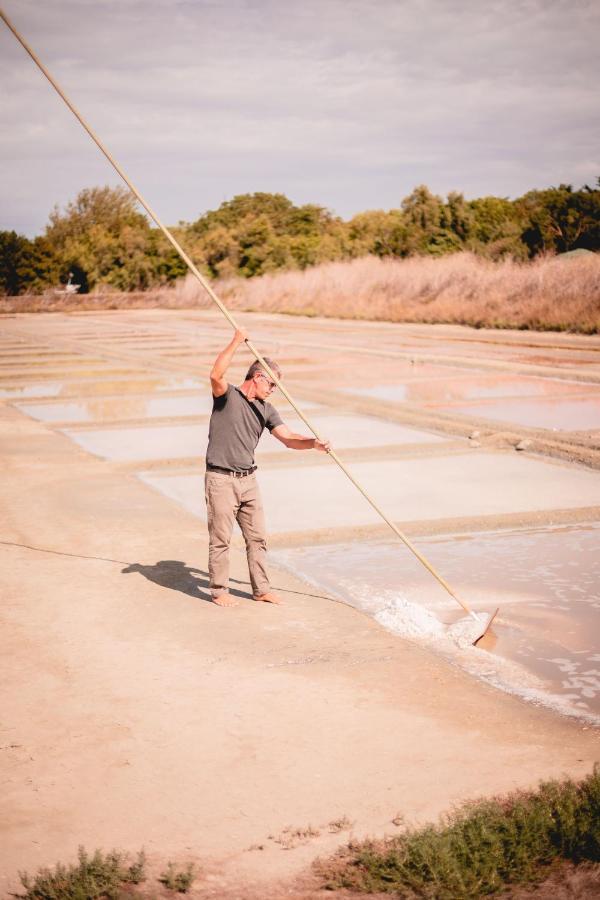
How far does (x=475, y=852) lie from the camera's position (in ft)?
11.2

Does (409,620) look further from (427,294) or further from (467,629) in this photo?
(427,294)

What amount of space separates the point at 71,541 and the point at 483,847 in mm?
4901

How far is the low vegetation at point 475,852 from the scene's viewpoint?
10.8 feet

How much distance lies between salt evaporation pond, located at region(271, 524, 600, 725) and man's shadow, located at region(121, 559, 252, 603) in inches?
24.4

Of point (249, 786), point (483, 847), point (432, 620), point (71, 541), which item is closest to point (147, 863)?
point (249, 786)

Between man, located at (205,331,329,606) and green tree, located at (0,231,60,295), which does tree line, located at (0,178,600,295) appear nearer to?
green tree, located at (0,231,60,295)

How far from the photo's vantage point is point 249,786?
397 cm

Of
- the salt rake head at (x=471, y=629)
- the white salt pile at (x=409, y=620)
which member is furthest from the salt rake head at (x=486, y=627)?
the white salt pile at (x=409, y=620)

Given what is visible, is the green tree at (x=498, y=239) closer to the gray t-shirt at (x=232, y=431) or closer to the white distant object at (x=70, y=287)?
the white distant object at (x=70, y=287)

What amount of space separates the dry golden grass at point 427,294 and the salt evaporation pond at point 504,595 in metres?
23.1

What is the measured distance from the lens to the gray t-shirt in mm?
6215

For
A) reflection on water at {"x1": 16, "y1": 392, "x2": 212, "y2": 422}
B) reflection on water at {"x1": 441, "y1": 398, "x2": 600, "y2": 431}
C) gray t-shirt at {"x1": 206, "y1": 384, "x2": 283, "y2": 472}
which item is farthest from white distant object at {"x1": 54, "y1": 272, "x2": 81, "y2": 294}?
gray t-shirt at {"x1": 206, "y1": 384, "x2": 283, "y2": 472}

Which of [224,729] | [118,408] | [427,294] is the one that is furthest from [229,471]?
[427,294]

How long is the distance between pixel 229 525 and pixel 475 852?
3112 mm
